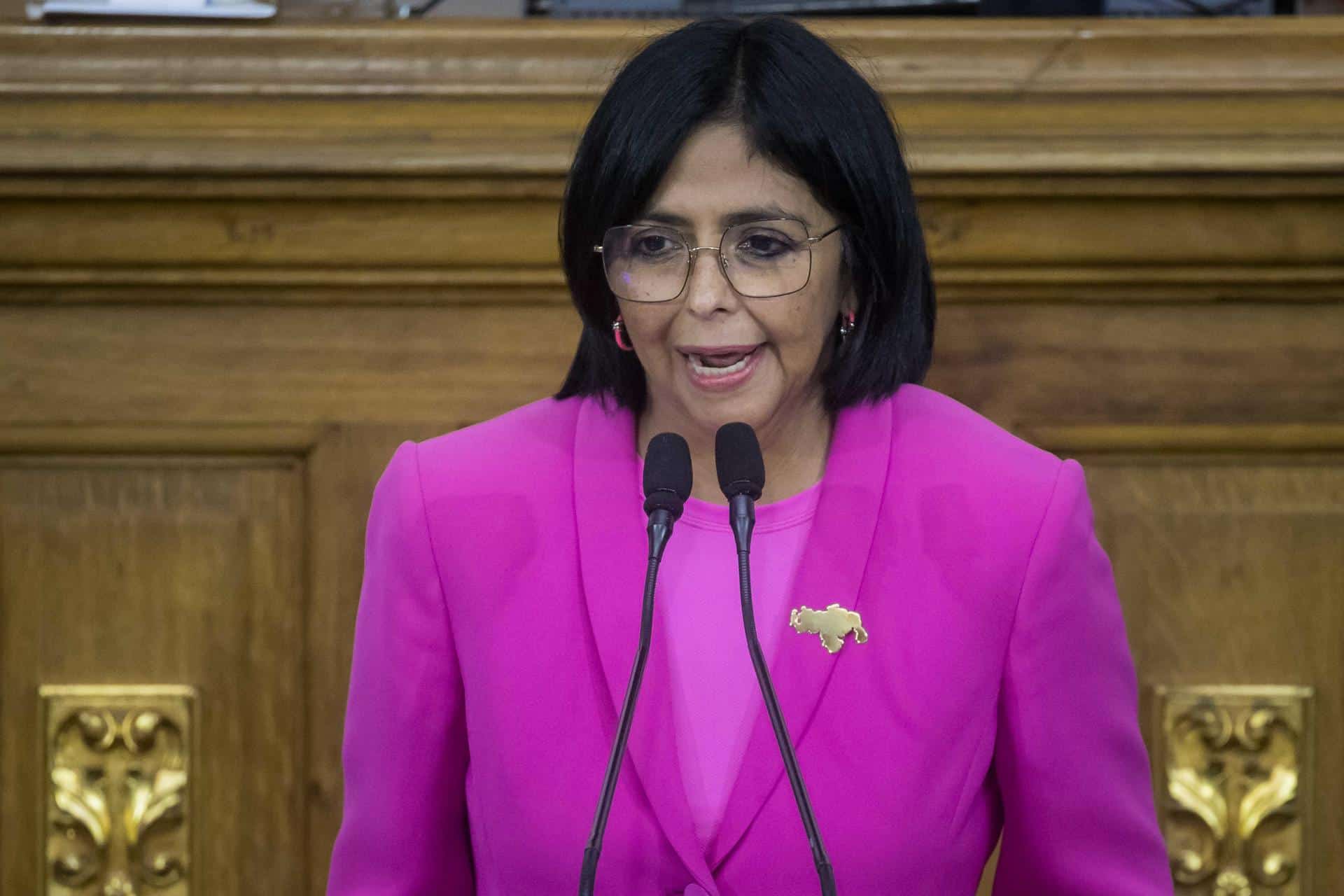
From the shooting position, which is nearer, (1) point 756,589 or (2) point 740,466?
(2) point 740,466

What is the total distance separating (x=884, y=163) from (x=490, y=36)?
2.59 feet

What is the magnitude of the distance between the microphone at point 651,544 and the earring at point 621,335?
1.22ft

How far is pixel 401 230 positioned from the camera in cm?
191

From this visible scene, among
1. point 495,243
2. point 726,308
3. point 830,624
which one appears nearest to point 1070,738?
point 830,624

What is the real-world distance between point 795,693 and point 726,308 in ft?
1.09

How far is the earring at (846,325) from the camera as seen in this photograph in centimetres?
145

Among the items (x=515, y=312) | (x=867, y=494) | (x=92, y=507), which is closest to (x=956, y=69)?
(x=515, y=312)

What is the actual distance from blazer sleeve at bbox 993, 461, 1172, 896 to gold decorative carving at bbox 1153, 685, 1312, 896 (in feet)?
1.75

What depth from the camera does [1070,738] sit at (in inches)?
54.9

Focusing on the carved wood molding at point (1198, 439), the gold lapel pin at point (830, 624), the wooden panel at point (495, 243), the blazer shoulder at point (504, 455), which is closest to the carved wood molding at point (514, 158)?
the wooden panel at point (495, 243)

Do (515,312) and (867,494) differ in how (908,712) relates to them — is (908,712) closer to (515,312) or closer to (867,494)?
(867,494)

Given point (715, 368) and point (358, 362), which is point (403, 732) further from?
point (358, 362)

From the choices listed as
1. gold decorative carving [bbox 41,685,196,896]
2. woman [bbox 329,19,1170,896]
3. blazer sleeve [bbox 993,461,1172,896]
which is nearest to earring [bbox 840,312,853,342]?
woman [bbox 329,19,1170,896]

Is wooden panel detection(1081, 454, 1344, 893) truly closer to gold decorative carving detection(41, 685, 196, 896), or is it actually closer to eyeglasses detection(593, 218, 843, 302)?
eyeglasses detection(593, 218, 843, 302)
